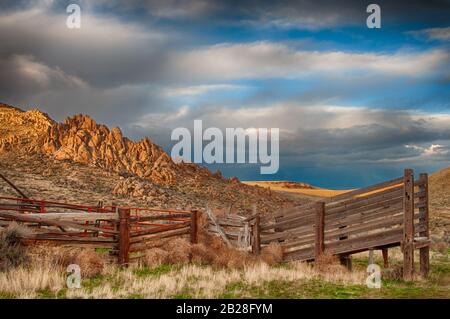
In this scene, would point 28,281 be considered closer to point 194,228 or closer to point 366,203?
point 194,228

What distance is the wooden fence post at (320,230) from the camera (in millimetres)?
16656

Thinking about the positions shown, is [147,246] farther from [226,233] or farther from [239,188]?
[239,188]

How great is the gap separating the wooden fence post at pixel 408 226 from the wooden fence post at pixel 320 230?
275 cm

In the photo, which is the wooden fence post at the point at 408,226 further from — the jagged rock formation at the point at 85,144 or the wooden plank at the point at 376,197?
the jagged rock formation at the point at 85,144

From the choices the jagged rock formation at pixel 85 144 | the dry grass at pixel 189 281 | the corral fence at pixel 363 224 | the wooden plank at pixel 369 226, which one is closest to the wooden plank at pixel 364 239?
the corral fence at pixel 363 224

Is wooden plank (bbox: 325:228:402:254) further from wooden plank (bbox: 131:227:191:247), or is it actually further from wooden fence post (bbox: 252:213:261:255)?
wooden plank (bbox: 131:227:191:247)

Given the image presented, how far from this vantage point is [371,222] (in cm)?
1565

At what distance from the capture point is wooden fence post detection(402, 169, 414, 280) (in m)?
14.5

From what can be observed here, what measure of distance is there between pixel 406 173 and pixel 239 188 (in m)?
57.3

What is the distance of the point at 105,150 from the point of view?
6669 centimetres

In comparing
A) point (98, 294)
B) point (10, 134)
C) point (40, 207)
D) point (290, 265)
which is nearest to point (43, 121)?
point (10, 134)

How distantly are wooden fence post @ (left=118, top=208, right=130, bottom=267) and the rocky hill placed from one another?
98.1 feet

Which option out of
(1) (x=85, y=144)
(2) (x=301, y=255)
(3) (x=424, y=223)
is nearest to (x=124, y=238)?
(2) (x=301, y=255)
